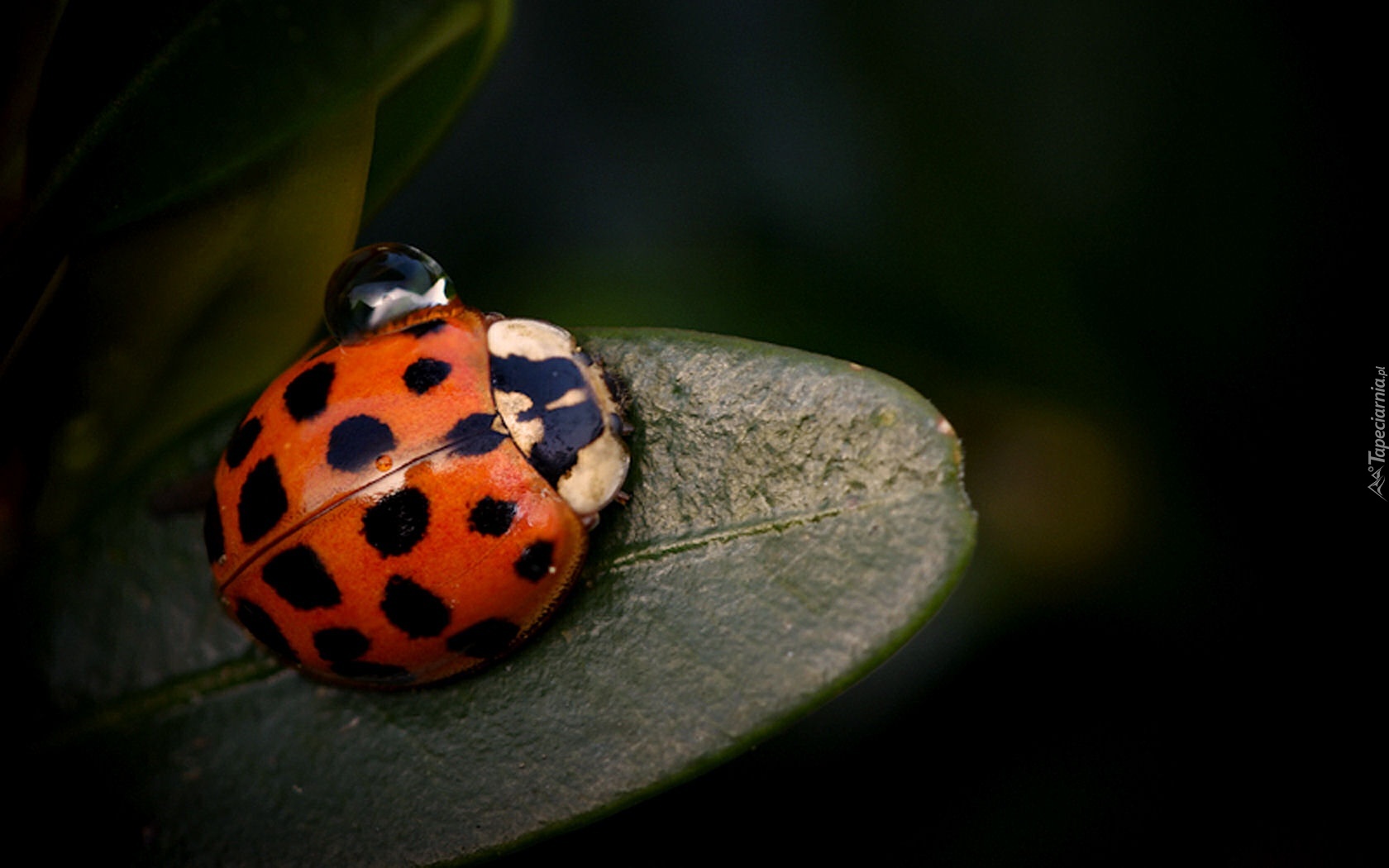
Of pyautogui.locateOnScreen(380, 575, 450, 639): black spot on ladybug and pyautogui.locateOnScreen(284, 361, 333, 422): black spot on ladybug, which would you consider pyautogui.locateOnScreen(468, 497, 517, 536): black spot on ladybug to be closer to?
pyautogui.locateOnScreen(380, 575, 450, 639): black spot on ladybug

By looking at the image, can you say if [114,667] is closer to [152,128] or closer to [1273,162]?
[152,128]

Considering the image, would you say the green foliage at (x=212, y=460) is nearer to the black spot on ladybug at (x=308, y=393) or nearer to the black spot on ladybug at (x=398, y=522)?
the black spot on ladybug at (x=308, y=393)

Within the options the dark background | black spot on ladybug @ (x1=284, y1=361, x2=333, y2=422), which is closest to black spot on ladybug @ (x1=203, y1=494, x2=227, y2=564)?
black spot on ladybug @ (x1=284, y1=361, x2=333, y2=422)

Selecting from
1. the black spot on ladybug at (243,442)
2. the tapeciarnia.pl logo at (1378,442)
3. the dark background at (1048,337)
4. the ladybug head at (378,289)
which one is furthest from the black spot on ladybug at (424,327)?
the tapeciarnia.pl logo at (1378,442)

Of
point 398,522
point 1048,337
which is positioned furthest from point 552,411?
point 1048,337

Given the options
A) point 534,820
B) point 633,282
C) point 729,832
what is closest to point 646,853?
point 729,832
